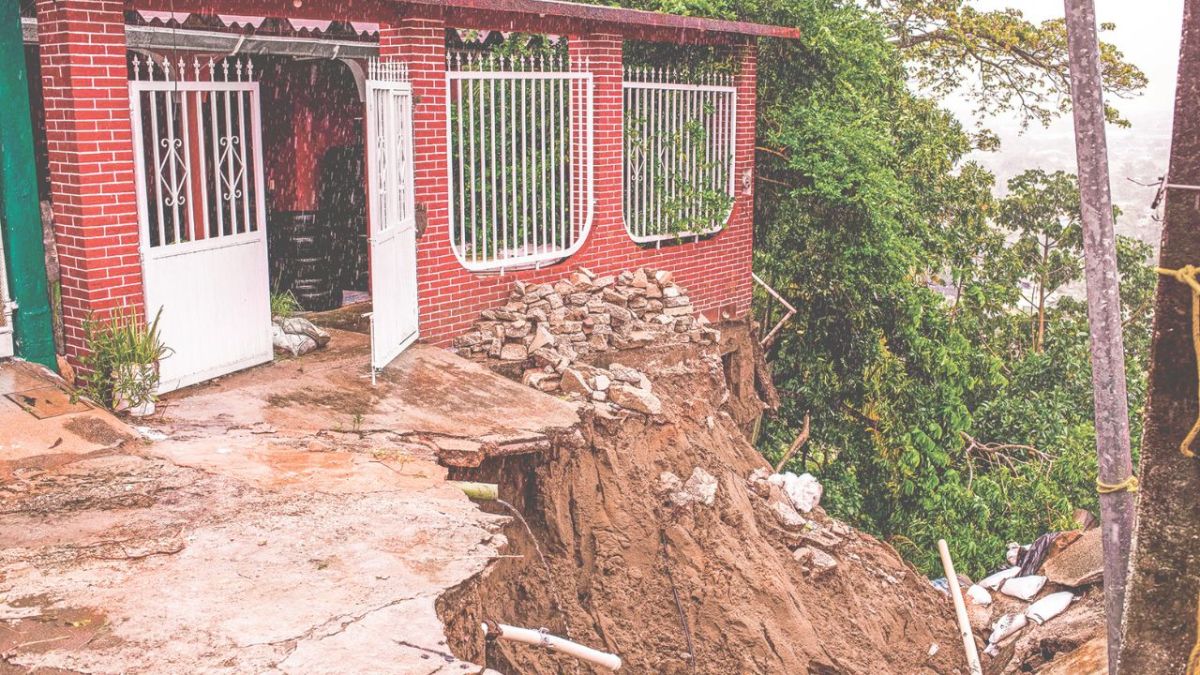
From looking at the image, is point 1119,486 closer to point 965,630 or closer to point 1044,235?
point 965,630

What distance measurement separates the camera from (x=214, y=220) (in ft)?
27.9

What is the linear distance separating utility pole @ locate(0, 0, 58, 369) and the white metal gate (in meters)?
0.70

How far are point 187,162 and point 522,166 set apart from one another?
3.45 metres

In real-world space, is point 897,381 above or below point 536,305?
below

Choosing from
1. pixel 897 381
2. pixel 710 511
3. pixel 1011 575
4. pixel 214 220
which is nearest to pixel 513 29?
pixel 214 220

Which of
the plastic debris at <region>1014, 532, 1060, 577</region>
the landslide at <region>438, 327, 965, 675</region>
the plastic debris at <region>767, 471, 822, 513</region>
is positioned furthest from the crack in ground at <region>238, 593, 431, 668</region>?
the plastic debris at <region>1014, 532, 1060, 577</region>

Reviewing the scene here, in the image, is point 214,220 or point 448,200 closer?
point 214,220

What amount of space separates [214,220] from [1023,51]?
1579 cm

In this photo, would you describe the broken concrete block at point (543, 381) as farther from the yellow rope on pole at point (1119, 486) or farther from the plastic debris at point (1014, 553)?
the plastic debris at point (1014, 553)

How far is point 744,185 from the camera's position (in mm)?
13188

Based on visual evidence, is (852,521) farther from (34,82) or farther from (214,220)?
(34,82)

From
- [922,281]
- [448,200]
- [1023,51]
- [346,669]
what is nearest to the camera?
[346,669]

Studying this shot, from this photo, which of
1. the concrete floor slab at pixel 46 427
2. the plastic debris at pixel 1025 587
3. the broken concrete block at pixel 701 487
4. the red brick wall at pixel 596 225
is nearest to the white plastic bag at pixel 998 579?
the plastic debris at pixel 1025 587

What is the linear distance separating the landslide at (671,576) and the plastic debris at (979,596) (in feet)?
4.76
